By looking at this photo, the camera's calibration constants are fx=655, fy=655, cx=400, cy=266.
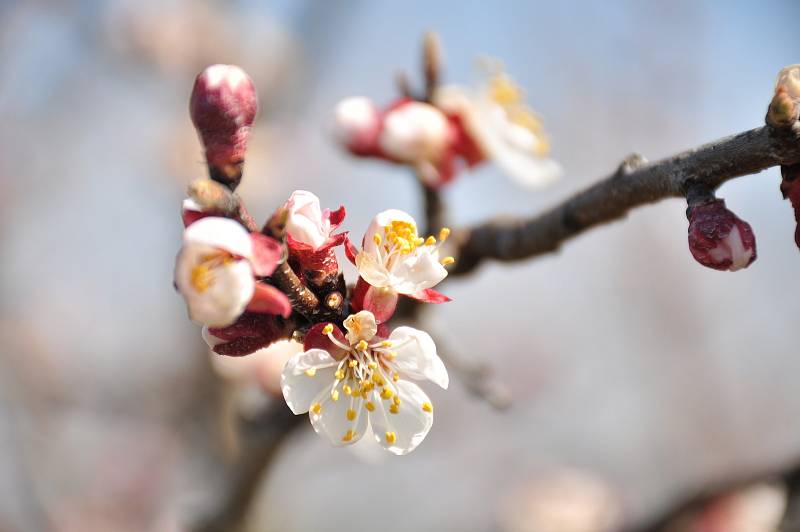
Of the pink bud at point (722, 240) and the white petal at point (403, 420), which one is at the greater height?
the pink bud at point (722, 240)

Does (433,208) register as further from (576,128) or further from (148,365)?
(576,128)

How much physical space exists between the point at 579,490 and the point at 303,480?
2.20 meters

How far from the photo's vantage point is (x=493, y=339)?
305 inches

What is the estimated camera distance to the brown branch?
77cm

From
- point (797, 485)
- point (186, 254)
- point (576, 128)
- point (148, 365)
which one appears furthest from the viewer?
point (576, 128)

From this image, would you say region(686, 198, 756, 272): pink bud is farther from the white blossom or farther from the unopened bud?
the white blossom

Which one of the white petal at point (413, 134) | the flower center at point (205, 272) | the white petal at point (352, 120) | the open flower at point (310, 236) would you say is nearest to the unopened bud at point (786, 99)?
the open flower at point (310, 236)

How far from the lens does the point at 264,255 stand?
30.1 inches

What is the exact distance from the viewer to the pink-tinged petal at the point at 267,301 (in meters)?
0.79

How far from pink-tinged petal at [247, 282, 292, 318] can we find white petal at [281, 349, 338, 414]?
122 millimetres

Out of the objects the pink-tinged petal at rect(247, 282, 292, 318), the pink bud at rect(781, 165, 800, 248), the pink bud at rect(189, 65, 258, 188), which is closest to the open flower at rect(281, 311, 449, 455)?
the pink-tinged petal at rect(247, 282, 292, 318)

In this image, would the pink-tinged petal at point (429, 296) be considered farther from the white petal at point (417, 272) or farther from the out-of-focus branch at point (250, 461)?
the out-of-focus branch at point (250, 461)

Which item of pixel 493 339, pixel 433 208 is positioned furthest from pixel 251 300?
pixel 493 339

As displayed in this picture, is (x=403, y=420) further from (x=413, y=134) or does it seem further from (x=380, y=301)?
(x=413, y=134)
